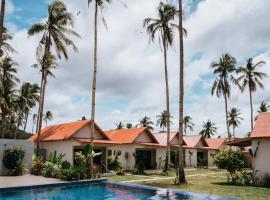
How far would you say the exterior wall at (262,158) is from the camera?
20219 mm

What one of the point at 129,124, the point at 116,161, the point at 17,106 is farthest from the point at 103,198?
the point at 129,124

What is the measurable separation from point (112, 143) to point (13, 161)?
976cm

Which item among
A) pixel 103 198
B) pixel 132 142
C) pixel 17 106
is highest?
pixel 17 106

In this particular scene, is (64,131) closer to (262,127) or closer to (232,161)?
(232,161)

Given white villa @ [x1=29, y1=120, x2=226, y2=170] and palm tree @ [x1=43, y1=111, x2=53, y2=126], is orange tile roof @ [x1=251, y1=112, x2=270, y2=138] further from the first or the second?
palm tree @ [x1=43, y1=111, x2=53, y2=126]

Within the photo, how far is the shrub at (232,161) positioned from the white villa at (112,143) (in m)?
11.9

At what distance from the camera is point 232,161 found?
22.1 m

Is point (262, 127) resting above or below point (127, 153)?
above

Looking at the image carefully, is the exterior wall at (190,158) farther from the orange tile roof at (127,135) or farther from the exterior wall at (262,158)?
A: the exterior wall at (262,158)

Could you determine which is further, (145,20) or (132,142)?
(132,142)

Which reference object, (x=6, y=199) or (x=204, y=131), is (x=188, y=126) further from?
(x=6, y=199)

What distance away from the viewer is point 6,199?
1562 centimetres

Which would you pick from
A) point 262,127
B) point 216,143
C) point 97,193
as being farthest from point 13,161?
point 216,143

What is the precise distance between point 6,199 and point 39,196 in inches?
67.1
